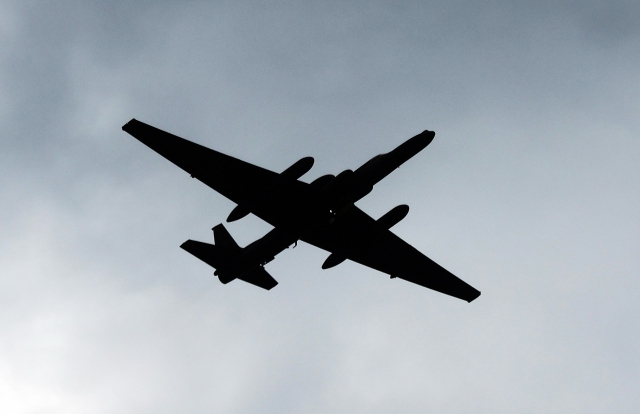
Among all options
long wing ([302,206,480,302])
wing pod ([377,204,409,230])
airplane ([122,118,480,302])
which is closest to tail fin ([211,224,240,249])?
airplane ([122,118,480,302])

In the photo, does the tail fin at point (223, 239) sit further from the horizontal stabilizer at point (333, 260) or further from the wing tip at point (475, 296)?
the wing tip at point (475, 296)

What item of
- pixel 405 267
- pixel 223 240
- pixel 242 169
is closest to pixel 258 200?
pixel 242 169

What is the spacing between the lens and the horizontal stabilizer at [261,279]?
43156 millimetres

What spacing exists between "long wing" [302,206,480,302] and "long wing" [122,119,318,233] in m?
3.69

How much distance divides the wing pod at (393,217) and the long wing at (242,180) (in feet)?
16.5

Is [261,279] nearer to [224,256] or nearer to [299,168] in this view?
[224,256]

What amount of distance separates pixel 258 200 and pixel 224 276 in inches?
228

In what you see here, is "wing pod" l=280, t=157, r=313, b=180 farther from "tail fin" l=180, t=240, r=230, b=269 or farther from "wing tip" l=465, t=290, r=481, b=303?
"wing tip" l=465, t=290, r=481, b=303

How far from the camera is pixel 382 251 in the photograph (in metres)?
45.3

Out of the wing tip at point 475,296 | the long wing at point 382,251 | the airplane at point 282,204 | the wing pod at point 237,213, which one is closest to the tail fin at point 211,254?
the airplane at point 282,204

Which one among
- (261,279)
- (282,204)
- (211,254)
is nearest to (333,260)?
(261,279)

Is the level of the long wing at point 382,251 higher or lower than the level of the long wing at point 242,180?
lower

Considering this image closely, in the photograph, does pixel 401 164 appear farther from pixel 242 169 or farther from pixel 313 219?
pixel 242 169

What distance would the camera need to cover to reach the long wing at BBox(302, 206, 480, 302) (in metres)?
43.3
